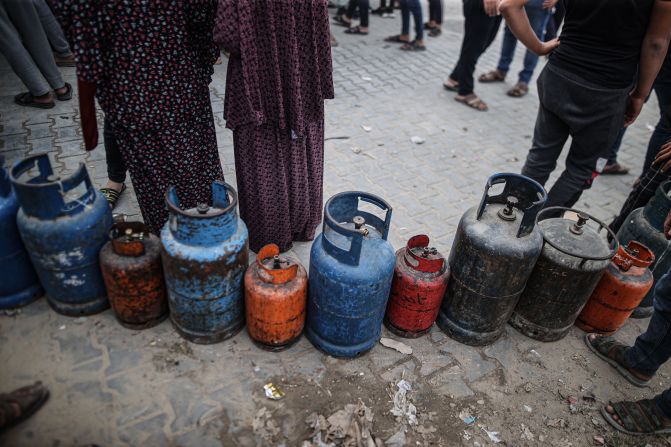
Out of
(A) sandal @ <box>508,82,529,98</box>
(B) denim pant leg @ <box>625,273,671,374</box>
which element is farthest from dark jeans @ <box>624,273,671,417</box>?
(A) sandal @ <box>508,82,529,98</box>

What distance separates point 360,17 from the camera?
8.48m

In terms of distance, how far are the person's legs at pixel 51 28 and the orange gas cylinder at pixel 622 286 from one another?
640 cm

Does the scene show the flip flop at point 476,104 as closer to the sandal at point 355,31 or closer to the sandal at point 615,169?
the sandal at point 615,169

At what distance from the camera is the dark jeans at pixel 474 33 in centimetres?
582

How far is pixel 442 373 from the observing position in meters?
3.00

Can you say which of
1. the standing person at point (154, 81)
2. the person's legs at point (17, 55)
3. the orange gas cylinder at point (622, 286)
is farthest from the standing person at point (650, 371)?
the person's legs at point (17, 55)

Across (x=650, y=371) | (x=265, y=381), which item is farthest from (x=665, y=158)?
(x=265, y=381)

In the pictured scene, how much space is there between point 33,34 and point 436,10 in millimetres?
7110

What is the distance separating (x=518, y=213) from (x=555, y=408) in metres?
1.30

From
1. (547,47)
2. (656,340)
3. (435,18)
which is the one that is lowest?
(656,340)

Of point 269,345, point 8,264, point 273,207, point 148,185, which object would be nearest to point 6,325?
point 8,264

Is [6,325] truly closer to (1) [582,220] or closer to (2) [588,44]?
(1) [582,220]

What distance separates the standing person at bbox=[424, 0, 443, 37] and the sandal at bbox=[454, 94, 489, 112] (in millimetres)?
3029

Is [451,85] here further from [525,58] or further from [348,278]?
[348,278]
